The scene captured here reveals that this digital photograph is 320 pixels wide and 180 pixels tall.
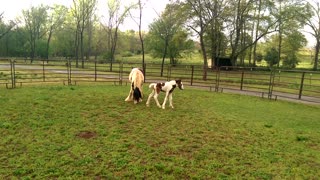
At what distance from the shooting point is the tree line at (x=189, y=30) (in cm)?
2177

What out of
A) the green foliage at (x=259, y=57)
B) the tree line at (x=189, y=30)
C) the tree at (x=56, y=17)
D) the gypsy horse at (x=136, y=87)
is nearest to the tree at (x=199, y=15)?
the tree line at (x=189, y=30)

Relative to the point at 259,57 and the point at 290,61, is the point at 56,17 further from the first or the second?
the point at 290,61

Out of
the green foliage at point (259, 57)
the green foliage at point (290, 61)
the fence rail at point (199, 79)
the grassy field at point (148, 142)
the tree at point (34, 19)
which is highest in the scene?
the tree at point (34, 19)

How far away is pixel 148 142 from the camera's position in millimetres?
4719

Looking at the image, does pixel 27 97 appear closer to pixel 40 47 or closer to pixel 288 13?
pixel 288 13

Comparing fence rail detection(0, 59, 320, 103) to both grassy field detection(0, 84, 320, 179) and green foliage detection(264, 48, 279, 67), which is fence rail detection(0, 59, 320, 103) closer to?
grassy field detection(0, 84, 320, 179)

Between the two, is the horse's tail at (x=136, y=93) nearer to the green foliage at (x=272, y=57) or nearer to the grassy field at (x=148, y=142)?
the grassy field at (x=148, y=142)

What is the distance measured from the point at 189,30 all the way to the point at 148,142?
19.4m

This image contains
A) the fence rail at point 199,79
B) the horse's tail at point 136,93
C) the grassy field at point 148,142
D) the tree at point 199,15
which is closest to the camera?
the grassy field at point 148,142

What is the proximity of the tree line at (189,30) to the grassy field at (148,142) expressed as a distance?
28.4 ft

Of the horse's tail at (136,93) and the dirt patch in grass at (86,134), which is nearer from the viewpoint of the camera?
the dirt patch in grass at (86,134)

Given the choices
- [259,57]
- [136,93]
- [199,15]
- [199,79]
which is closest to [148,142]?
[136,93]

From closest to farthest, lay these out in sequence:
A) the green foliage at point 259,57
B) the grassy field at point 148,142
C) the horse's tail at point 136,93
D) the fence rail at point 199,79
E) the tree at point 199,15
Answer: the grassy field at point 148,142 < the horse's tail at point 136,93 < the fence rail at point 199,79 < the tree at point 199,15 < the green foliage at point 259,57

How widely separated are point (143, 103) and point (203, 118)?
2406mm
